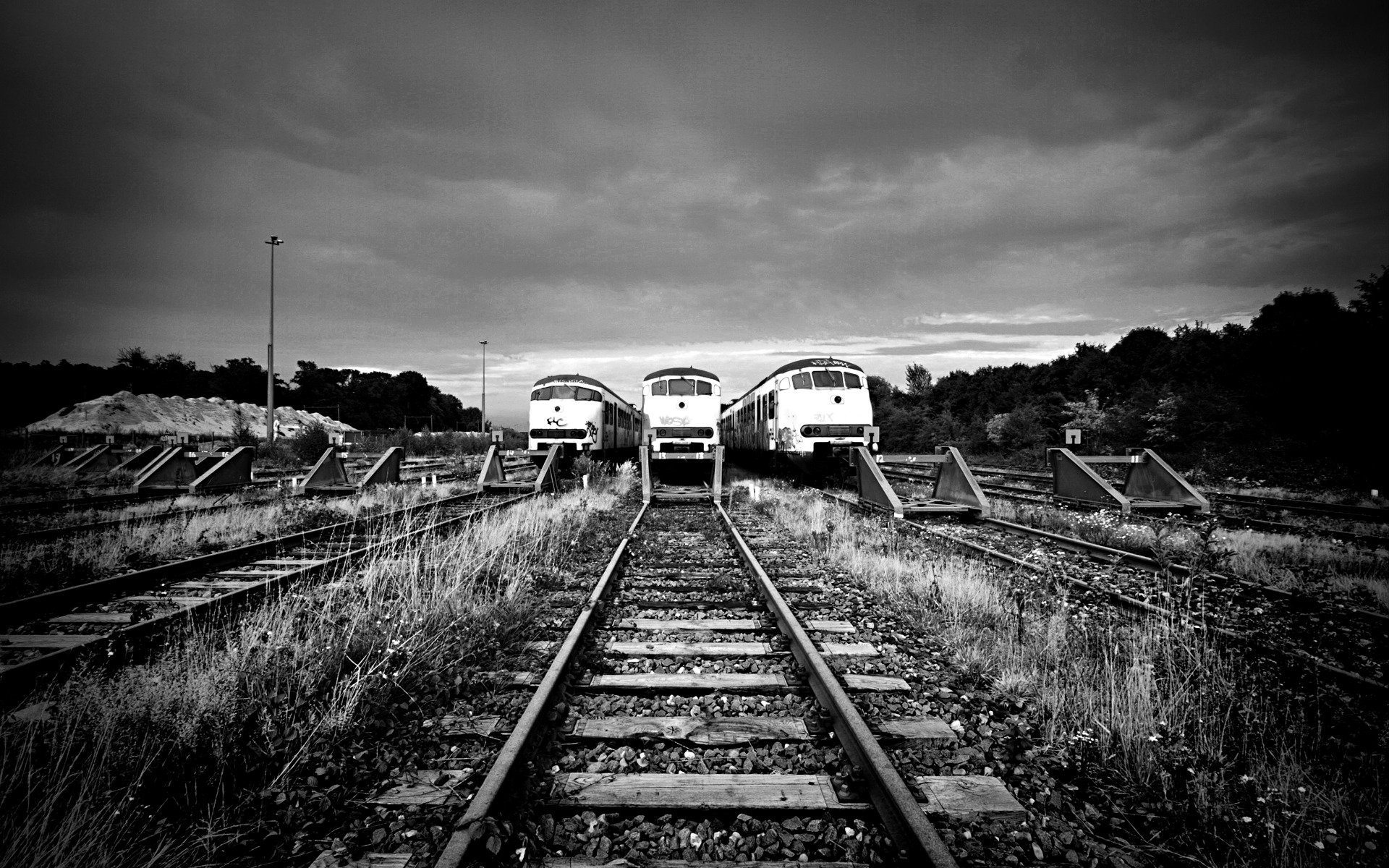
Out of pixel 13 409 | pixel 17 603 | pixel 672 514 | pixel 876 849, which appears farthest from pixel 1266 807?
pixel 13 409

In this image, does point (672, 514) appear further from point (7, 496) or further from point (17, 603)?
point (7, 496)

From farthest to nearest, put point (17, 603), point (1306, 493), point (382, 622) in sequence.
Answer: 1. point (1306, 493)
2. point (17, 603)
3. point (382, 622)

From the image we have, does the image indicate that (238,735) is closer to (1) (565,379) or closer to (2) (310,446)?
(1) (565,379)

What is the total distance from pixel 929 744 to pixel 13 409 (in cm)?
6534

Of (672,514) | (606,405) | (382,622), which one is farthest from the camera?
(606,405)

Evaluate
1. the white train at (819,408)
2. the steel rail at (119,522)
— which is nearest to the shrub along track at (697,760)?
the steel rail at (119,522)

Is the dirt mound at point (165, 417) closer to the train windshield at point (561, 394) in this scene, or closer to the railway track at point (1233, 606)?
the train windshield at point (561, 394)

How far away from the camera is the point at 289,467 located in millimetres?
24516

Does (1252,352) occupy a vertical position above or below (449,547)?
above

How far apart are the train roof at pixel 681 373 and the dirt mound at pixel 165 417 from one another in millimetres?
33086

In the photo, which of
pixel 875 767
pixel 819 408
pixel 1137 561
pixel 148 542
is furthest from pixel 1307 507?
pixel 148 542

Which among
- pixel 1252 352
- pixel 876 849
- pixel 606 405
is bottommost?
pixel 876 849

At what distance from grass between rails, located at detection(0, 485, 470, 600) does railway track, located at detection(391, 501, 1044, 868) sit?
583 cm

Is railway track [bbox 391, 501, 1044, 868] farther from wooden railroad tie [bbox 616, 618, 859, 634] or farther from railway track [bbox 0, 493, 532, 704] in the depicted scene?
railway track [bbox 0, 493, 532, 704]
